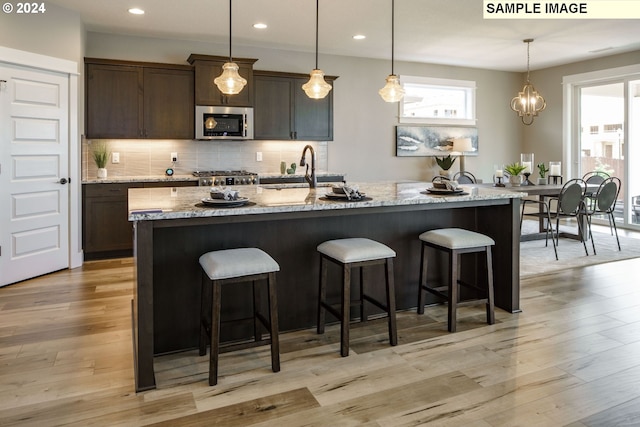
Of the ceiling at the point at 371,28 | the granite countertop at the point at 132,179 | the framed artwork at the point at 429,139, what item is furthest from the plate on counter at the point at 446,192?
the framed artwork at the point at 429,139

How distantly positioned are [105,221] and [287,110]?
2.66m

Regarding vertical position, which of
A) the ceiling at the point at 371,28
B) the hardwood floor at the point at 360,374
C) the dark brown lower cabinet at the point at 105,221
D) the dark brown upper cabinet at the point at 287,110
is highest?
the ceiling at the point at 371,28

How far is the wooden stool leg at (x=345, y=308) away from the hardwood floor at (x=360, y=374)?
2.8 inches

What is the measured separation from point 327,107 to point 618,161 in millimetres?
4623

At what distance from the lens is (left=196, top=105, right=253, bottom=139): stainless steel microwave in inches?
230

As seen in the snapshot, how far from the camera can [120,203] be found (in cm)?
536

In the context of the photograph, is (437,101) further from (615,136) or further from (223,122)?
(223,122)

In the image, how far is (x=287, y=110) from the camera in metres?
6.40

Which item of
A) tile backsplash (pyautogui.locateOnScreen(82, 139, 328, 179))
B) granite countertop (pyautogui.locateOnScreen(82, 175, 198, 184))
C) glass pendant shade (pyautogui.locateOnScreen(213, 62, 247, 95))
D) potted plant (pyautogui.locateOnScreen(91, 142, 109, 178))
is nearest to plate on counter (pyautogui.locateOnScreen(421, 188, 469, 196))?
glass pendant shade (pyautogui.locateOnScreen(213, 62, 247, 95))

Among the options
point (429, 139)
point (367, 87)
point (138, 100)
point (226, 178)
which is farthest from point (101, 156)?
point (429, 139)

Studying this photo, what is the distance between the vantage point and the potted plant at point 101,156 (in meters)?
5.56

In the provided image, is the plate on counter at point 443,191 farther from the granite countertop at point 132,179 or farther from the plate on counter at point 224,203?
the granite countertop at point 132,179

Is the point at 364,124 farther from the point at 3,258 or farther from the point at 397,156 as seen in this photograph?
the point at 3,258

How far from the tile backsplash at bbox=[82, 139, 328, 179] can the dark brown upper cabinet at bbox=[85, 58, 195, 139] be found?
0.32 metres
